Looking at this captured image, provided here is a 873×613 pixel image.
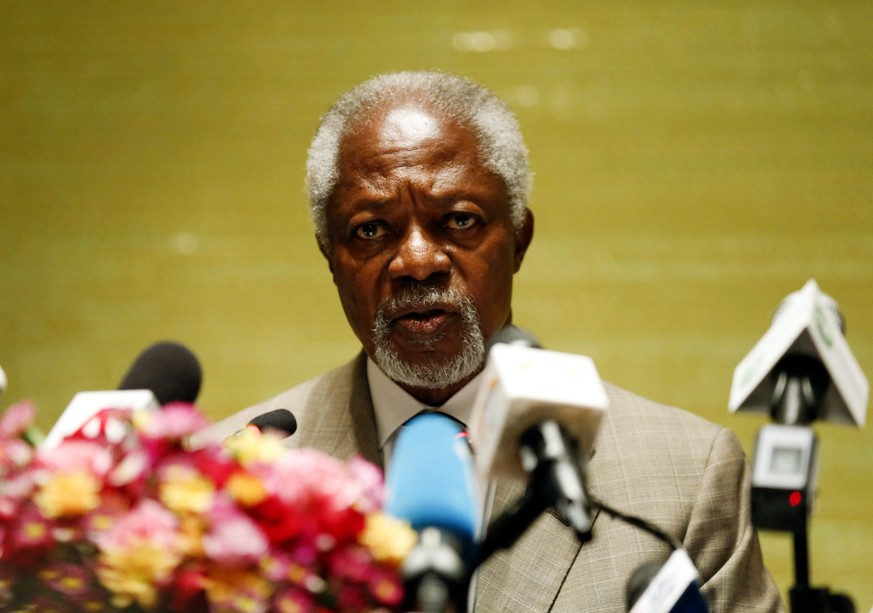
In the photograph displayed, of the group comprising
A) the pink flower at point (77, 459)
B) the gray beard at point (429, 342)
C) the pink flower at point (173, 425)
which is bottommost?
the gray beard at point (429, 342)

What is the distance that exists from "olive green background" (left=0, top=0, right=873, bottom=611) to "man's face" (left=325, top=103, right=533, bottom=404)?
3.65 feet

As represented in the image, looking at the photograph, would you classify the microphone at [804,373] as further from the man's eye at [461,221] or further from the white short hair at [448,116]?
the white short hair at [448,116]

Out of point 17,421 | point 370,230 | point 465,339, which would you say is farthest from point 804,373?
point 370,230

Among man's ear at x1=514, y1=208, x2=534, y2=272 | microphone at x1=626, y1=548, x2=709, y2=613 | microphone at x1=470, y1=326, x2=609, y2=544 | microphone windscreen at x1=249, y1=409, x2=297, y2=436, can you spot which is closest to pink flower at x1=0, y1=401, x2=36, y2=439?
microphone windscreen at x1=249, y1=409, x2=297, y2=436

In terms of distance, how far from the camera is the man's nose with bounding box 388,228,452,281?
219cm

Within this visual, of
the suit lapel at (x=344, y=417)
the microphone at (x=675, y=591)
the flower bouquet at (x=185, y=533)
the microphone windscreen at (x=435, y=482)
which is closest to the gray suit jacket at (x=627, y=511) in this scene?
the suit lapel at (x=344, y=417)

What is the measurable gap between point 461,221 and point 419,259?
5.3 inches

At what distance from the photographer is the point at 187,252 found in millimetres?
3492

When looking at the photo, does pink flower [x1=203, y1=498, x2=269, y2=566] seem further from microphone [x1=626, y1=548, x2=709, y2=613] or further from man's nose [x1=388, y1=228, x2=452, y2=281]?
man's nose [x1=388, y1=228, x2=452, y2=281]

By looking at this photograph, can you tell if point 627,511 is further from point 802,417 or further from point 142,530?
point 142,530

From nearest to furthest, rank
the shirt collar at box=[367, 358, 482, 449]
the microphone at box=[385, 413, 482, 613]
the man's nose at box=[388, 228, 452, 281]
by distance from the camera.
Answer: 1. the microphone at box=[385, 413, 482, 613]
2. the man's nose at box=[388, 228, 452, 281]
3. the shirt collar at box=[367, 358, 482, 449]

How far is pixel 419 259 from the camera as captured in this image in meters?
2.18

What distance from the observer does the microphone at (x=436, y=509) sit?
1.00 meters

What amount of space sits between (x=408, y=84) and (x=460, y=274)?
456 millimetres
